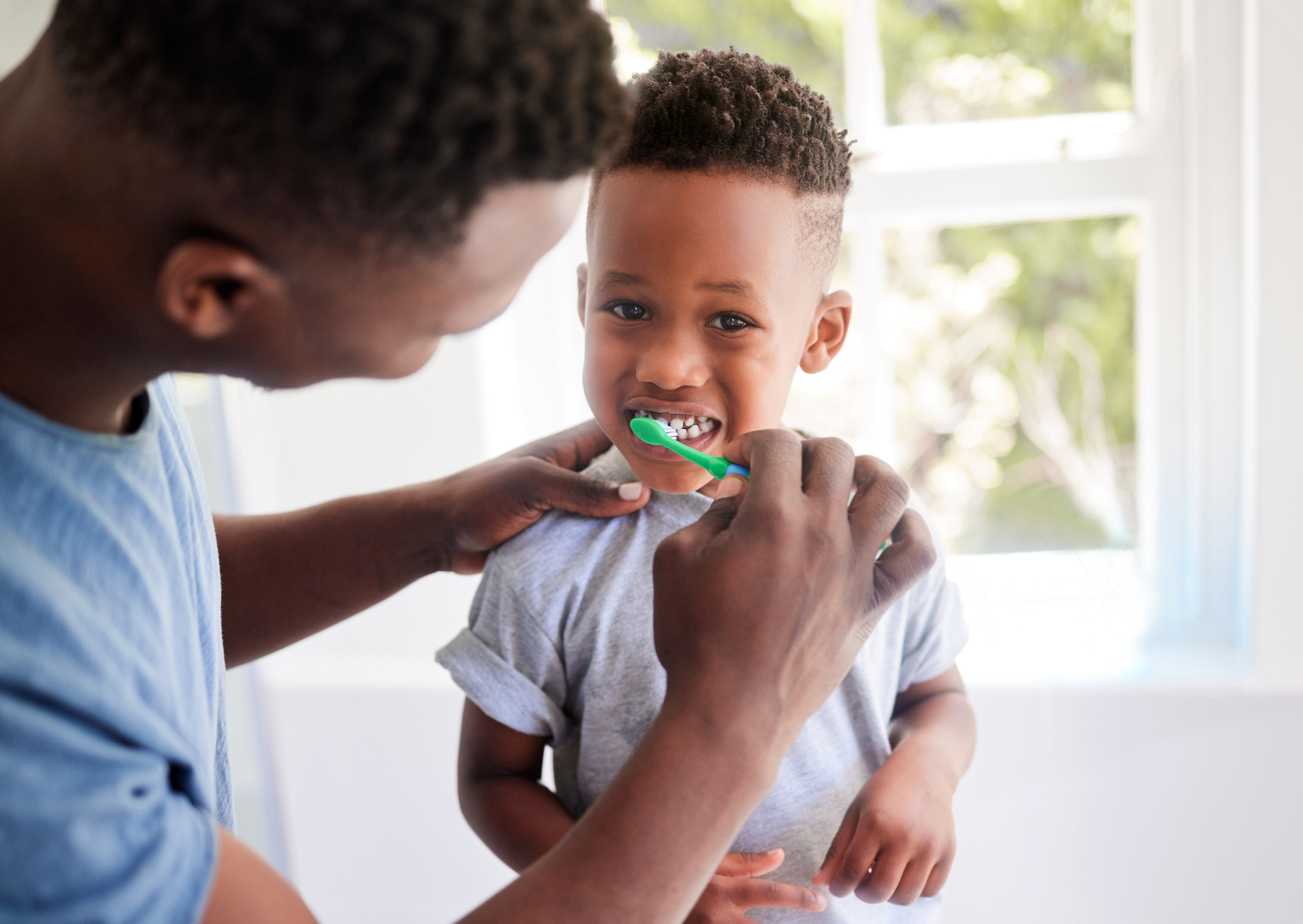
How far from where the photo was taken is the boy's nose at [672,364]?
0.72 meters

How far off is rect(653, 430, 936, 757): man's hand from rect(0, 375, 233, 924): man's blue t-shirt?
0.81ft

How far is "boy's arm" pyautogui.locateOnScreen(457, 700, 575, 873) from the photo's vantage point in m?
0.77

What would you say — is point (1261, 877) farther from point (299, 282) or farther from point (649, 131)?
point (299, 282)

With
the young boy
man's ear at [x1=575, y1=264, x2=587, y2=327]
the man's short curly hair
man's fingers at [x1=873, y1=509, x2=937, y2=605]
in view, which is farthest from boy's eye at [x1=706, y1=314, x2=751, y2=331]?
the man's short curly hair

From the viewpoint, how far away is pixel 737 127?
0.72 m

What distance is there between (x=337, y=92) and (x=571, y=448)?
0.51m

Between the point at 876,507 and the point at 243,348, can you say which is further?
the point at 876,507

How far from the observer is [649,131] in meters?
0.73

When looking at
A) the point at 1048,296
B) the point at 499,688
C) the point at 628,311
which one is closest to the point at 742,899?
the point at 499,688

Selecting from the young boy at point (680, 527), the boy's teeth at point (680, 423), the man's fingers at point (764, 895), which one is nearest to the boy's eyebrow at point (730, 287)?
the young boy at point (680, 527)

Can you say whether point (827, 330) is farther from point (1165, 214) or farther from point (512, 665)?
point (1165, 214)

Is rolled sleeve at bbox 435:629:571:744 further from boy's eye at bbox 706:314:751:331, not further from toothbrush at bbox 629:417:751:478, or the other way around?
boy's eye at bbox 706:314:751:331

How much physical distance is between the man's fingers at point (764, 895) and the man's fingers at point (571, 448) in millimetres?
379

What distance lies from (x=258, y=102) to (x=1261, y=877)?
151 cm
